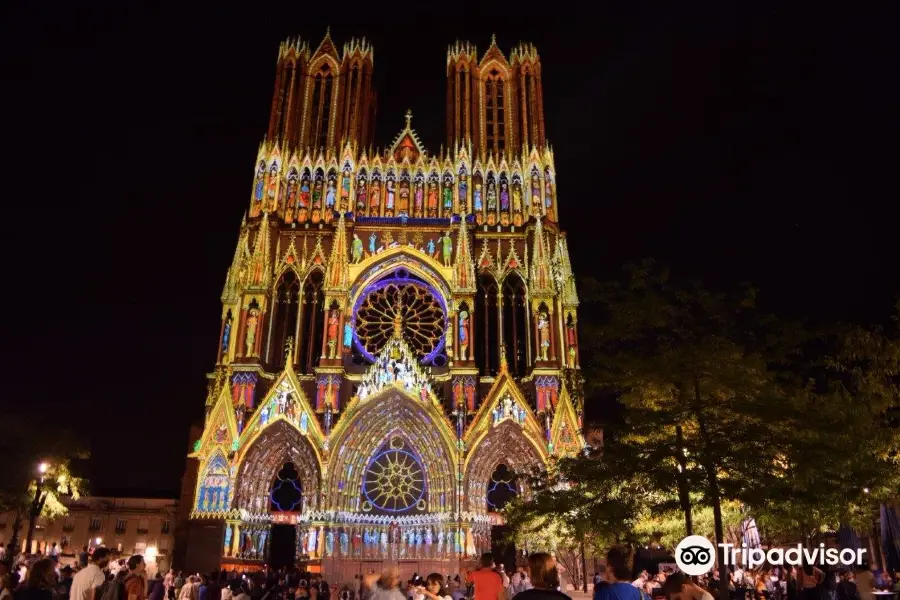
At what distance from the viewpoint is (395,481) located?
3703 cm

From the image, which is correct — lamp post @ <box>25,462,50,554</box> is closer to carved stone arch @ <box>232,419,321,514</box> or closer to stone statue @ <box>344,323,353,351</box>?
carved stone arch @ <box>232,419,321,514</box>

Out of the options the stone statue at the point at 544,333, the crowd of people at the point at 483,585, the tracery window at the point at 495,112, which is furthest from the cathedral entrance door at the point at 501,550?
the tracery window at the point at 495,112

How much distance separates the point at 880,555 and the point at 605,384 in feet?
57.8

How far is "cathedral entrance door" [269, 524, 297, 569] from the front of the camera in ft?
124

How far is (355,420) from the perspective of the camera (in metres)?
36.4

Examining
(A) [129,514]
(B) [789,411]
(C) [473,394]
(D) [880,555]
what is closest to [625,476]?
(B) [789,411]

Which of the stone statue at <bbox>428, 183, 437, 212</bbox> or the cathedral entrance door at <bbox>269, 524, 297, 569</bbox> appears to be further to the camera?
the stone statue at <bbox>428, 183, 437, 212</bbox>

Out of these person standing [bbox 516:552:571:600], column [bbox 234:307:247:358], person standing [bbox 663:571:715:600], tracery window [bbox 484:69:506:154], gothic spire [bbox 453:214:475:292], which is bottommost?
person standing [bbox 663:571:715:600]

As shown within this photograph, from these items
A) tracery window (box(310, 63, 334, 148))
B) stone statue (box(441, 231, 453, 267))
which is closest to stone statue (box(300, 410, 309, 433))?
stone statue (box(441, 231, 453, 267))

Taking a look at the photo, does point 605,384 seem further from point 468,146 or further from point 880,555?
point 468,146

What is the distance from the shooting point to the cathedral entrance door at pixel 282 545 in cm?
3791

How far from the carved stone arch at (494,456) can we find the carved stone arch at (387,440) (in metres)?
1.14

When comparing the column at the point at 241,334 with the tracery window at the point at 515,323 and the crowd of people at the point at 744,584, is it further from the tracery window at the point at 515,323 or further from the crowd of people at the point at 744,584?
the crowd of people at the point at 744,584

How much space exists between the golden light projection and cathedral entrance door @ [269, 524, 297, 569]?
5.26 m
